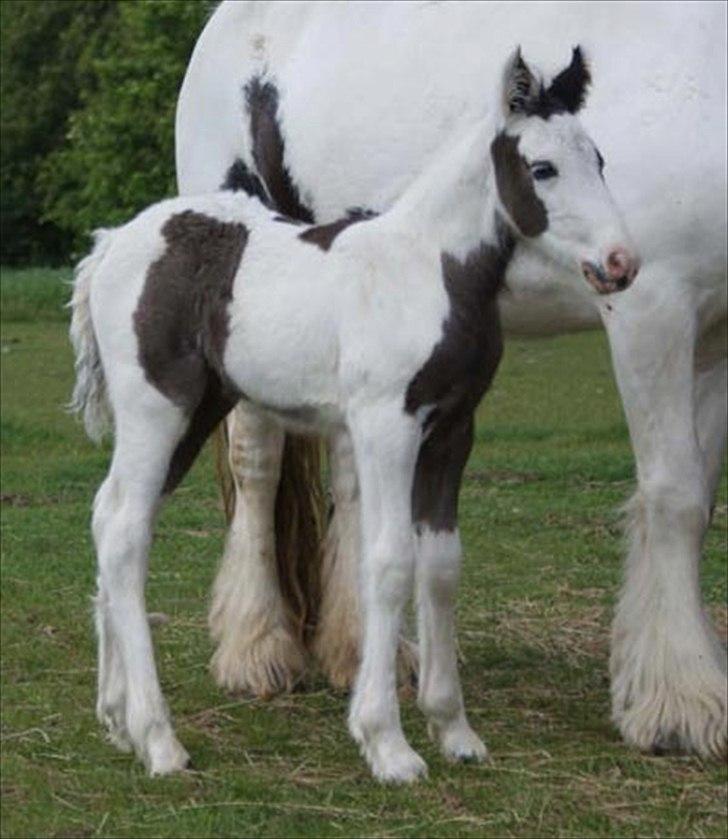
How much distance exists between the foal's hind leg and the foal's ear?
123cm

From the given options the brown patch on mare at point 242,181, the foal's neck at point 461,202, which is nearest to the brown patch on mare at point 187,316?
the foal's neck at point 461,202

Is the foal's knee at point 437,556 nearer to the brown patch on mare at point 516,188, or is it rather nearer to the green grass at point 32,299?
the brown patch on mare at point 516,188

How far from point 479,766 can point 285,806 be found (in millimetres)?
599

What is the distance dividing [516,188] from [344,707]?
200 centimetres

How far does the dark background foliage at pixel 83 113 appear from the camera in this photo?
122ft

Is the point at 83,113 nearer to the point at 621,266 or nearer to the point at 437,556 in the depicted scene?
the point at 437,556

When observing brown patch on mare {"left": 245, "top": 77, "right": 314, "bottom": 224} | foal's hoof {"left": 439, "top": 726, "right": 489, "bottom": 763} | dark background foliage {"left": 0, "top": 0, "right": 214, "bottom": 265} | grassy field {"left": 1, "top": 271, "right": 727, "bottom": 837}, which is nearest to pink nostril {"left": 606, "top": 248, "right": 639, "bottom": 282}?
grassy field {"left": 1, "top": 271, "right": 727, "bottom": 837}

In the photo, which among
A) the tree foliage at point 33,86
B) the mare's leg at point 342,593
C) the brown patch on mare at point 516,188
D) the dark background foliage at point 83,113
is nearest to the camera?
the brown patch on mare at point 516,188

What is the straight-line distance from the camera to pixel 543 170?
5352 millimetres

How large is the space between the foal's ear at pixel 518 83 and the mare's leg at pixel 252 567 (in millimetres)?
1994

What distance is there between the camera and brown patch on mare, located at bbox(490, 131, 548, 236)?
17.7 ft

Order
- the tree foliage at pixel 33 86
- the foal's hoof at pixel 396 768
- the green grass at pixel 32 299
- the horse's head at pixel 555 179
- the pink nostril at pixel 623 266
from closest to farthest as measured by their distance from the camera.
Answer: the pink nostril at pixel 623 266
the horse's head at pixel 555 179
the foal's hoof at pixel 396 768
the green grass at pixel 32 299
the tree foliage at pixel 33 86

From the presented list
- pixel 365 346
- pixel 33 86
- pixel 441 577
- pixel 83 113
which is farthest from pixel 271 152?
pixel 33 86

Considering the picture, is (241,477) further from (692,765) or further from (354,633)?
(692,765)
